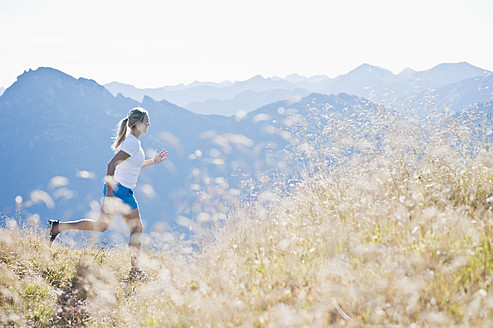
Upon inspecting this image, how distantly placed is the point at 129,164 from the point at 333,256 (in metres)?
2.85

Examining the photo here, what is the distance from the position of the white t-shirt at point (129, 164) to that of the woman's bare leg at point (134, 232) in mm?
360

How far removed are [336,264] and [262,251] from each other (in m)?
0.68

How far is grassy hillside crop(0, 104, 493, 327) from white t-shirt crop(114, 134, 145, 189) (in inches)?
44.5

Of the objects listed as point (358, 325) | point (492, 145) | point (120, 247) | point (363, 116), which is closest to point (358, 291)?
point (358, 325)

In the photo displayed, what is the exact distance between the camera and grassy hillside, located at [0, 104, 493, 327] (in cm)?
170

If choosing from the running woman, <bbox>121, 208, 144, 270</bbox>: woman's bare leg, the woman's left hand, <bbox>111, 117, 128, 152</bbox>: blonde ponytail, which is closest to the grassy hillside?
<bbox>121, 208, 144, 270</bbox>: woman's bare leg

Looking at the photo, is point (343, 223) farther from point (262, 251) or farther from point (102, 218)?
point (102, 218)

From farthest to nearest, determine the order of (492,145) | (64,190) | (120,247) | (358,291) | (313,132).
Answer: (64,190), (120,247), (313,132), (492,145), (358,291)

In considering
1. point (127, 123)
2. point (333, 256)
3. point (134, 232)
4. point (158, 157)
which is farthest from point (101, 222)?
point (333, 256)

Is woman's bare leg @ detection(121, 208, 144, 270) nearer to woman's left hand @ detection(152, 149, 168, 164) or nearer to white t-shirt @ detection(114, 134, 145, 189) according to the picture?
white t-shirt @ detection(114, 134, 145, 189)

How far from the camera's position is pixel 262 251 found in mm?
2547

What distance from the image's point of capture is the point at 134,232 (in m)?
4.16

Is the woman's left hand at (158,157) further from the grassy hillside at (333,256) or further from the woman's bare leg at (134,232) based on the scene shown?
the grassy hillside at (333,256)

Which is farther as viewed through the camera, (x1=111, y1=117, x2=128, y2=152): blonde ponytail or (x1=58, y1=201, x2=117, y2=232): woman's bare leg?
(x1=111, y1=117, x2=128, y2=152): blonde ponytail
